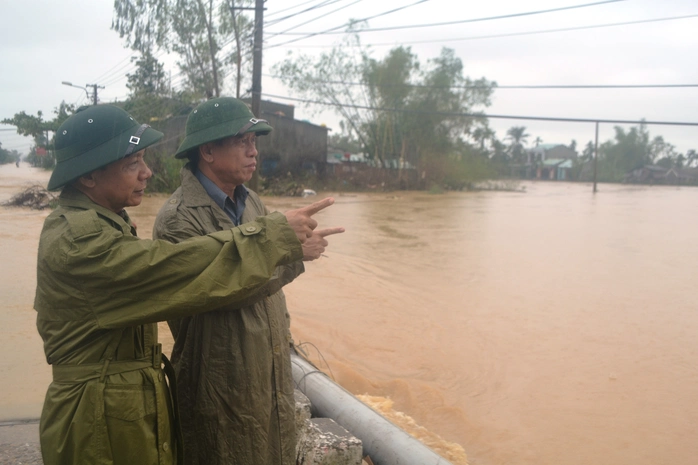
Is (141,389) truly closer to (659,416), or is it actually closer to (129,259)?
(129,259)

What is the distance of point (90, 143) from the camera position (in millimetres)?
1760

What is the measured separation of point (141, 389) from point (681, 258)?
14110 millimetres

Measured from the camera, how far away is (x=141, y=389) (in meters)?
1.71

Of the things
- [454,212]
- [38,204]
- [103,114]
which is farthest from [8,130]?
[103,114]

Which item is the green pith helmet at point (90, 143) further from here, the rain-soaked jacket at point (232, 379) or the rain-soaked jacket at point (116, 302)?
the rain-soaked jacket at point (232, 379)

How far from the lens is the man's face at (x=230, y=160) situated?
2289 mm

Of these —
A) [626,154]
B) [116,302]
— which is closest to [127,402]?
[116,302]

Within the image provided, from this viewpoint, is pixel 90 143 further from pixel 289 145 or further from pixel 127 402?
pixel 289 145

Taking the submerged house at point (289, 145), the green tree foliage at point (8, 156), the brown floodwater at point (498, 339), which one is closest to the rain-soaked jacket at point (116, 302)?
the brown floodwater at point (498, 339)

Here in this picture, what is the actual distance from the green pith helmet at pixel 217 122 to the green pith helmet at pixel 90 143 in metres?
0.45

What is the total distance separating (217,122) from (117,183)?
56cm

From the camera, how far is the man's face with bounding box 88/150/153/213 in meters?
1.79

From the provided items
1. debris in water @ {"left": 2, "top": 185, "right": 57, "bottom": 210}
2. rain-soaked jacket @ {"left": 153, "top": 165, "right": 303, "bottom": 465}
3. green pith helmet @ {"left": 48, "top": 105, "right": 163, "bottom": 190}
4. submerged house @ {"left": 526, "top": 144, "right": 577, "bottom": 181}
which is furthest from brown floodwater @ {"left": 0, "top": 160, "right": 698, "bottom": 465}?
submerged house @ {"left": 526, "top": 144, "right": 577, "bottom": 181}

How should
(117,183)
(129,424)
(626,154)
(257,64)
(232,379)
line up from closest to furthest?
(129,424) → (117,183) → (232,379) → (257,64) → (626,154)
